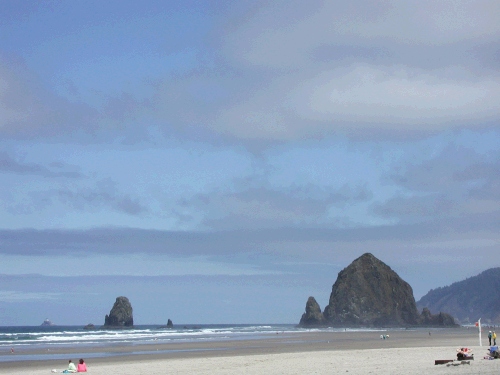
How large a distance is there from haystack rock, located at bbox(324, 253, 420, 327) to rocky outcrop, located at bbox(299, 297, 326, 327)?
345 cm

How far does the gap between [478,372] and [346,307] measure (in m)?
151

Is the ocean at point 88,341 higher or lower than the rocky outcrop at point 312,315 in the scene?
lower

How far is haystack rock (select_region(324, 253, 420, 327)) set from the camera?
169m

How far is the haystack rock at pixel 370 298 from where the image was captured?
169m

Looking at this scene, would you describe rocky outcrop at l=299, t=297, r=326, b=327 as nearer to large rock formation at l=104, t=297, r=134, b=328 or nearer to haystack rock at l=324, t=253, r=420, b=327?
haystack rock at l=324, t=253, r=420, b=327

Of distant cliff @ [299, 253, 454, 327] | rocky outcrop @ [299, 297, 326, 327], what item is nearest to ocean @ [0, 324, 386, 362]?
rocky outcrop @ [299, 297, 326, 327]

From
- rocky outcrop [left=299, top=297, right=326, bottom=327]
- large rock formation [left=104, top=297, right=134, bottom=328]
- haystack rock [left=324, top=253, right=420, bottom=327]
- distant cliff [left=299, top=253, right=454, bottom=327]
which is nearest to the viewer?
large rock formation [left=104, top=297, right=134, bottom=328]

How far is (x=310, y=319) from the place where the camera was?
547ft

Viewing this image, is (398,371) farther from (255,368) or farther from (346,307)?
(346,307)

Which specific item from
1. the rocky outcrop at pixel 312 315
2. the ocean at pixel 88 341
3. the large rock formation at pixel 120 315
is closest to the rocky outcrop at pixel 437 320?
the rocky outcrop at pixel 312 315

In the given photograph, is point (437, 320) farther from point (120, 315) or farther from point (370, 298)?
point (120, 315)

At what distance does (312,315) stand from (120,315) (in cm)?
5043

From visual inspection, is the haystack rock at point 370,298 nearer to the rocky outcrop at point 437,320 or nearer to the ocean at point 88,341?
the rocky outcrop at point 437,320

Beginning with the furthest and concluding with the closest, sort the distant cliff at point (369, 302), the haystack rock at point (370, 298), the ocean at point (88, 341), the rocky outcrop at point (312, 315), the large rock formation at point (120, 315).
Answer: the haystack rock at point (370, 298) → the distant cliff at point (369, 302) → the rocky outcrop at point (312, 315) → the large rock formation at point (120, 315) → the ocean at point (88, 341)
